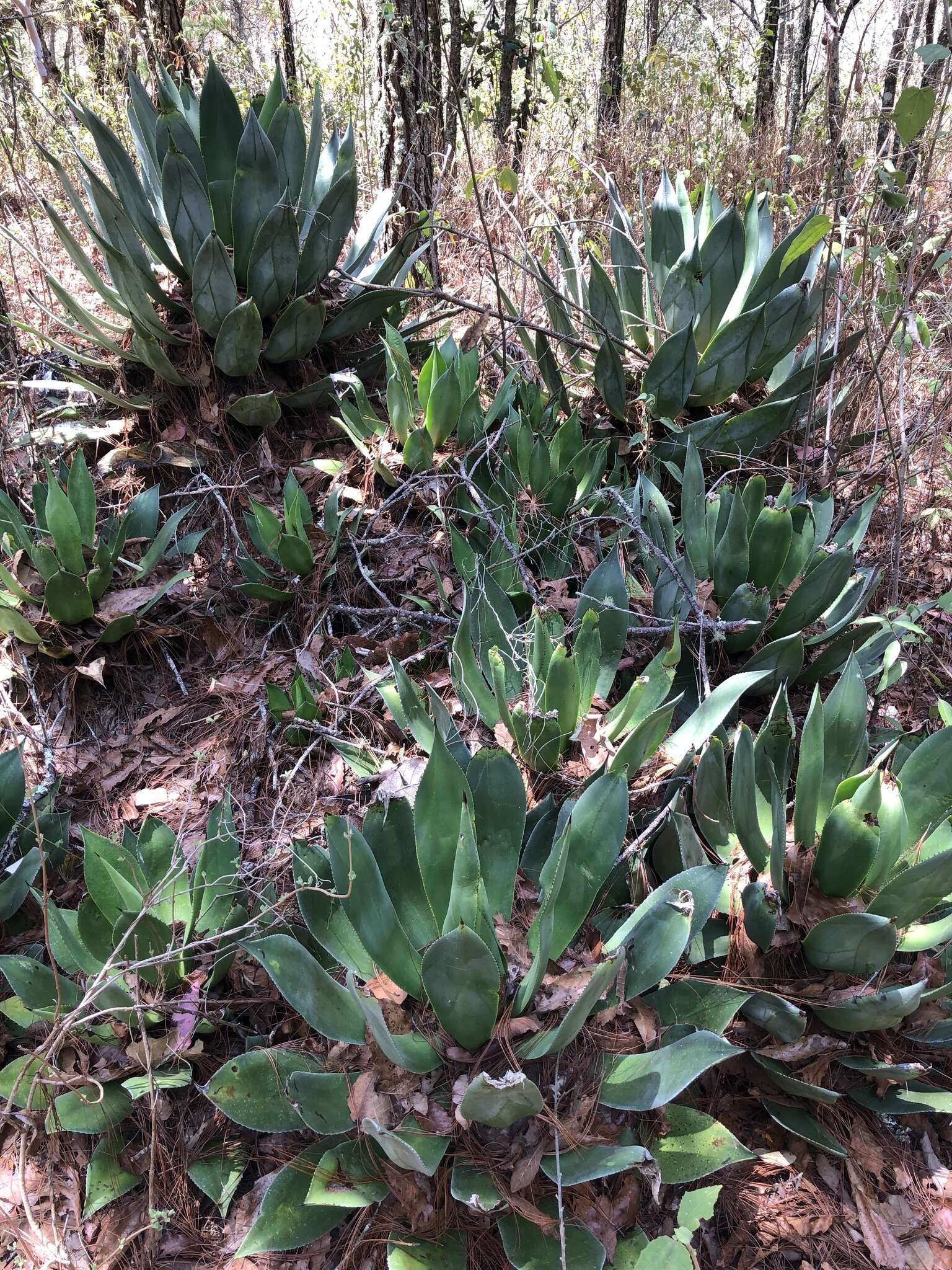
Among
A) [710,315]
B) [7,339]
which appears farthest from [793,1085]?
[7,339]

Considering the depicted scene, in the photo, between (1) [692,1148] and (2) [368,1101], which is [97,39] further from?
(1) [692,1148]

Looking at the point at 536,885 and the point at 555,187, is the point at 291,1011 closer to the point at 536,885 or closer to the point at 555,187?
the point at 536,885

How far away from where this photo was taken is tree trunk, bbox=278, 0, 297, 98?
7.54m

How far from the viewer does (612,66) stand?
7.01m

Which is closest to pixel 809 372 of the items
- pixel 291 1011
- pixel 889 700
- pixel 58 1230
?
pixel 889 700

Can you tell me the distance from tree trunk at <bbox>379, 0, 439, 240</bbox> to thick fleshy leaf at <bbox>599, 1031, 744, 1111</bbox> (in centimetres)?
352

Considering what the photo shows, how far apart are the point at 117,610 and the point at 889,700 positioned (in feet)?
7.52

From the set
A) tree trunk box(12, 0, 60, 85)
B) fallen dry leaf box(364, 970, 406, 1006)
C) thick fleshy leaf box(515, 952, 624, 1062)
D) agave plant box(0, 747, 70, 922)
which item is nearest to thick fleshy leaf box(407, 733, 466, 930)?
fallen dry leaf box(364, 970, 406, 1006)

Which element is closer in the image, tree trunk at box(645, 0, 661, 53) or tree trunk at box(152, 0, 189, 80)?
tree trunk at box(152, 0, 189, 80)

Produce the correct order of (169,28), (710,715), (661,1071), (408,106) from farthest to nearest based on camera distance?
(169,28), (408,106), (710,715), (661,1071)

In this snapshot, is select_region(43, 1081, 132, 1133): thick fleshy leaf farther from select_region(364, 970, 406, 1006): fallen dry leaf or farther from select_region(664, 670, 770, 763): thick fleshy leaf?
select_region(664, 670, 770, 763): thick fleshy leaf

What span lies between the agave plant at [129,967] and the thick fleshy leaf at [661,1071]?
71 cm

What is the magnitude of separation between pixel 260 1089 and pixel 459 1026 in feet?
1.22

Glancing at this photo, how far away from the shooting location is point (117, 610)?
2271mm
